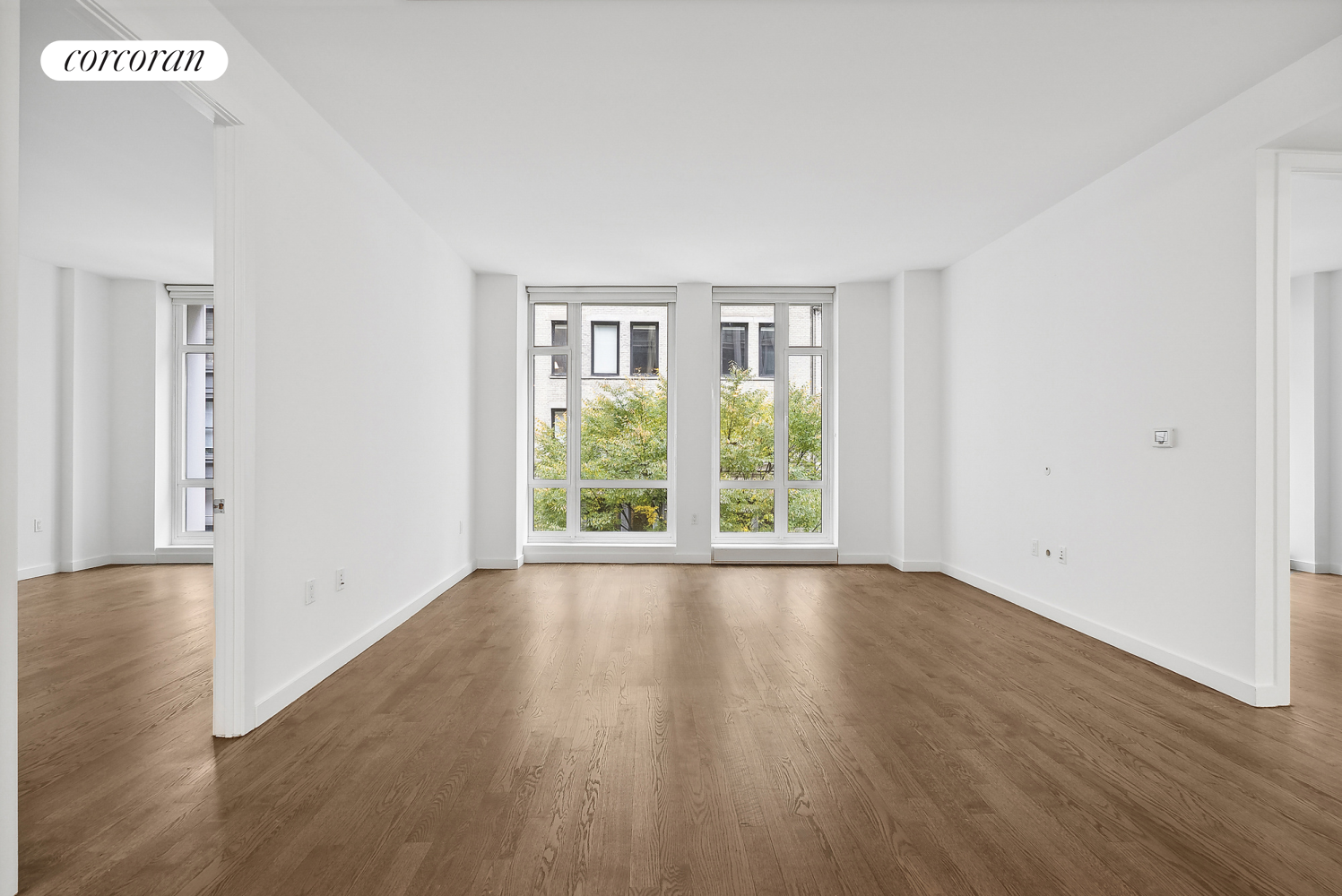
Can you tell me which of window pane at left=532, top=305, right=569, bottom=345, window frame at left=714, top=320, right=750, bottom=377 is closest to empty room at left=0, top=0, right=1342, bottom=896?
window pane at left=532, top=305, right=569, bottom=345

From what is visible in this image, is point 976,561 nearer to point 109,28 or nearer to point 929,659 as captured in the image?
point 929,659

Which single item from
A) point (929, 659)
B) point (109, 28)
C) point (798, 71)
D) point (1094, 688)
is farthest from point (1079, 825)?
point (109, 28)

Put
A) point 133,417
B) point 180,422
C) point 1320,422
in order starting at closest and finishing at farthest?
point 1320,422, point 133,417, point 180,422

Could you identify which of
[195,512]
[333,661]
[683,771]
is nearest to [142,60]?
[333,661]

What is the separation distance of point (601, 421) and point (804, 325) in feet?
7.80

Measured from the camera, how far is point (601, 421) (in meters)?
7.27

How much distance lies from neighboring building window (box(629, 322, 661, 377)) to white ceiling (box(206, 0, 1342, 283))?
7.55 feet

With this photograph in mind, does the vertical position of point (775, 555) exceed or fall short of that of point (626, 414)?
it falls short

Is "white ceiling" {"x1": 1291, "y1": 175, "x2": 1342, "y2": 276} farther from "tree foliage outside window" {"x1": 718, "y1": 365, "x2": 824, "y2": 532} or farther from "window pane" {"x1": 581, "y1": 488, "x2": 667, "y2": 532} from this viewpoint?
"window pane" {"x1": 581, "y1": 488, "x2": 667, "y2": 532}

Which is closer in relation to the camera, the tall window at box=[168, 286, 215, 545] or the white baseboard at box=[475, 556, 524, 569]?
→ the white baseboard at box=[475, 556, 524, 569]

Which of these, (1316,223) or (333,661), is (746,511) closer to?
(333,661)

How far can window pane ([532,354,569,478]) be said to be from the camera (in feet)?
23.9

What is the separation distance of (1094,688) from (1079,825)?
146 centimetres

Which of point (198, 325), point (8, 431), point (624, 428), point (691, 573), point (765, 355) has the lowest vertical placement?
point (691, 573)
